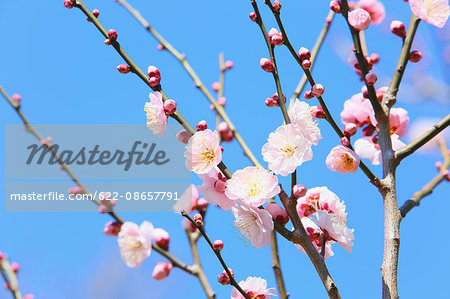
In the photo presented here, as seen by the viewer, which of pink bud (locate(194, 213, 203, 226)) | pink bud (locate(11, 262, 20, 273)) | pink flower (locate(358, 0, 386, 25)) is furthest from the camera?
pink bud (locate(11, 262, 20, 273))

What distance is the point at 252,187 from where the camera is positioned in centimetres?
106

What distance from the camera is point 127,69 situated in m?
1.17

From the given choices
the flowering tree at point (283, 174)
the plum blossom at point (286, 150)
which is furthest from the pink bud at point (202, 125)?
the plum blossom at point (286, 150)

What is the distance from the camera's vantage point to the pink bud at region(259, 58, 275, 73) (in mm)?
1114

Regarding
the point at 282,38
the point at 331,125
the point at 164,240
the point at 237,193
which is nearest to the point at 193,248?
the point at 164,240

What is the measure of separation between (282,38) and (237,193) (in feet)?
1.36

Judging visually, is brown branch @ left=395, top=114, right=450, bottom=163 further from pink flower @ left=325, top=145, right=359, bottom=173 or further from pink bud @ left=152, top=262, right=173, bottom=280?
pink bud @ left=152, top=262, right=173, bottom=280

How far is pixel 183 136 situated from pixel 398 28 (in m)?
0.67

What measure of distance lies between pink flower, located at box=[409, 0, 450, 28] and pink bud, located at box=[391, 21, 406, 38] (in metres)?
0.05

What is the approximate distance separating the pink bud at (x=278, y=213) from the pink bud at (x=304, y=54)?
388 millimetres

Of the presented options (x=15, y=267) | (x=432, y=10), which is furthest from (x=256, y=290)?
(x=15, y=267)

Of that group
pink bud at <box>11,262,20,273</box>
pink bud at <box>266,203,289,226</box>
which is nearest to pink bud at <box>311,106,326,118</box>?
pink bud at <box>266,203,289,226</box>

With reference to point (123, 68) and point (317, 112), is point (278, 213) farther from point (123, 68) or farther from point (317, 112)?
point (123, 68)

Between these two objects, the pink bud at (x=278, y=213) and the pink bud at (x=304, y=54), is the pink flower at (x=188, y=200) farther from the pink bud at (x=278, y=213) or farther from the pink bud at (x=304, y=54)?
the pink bud at (x=304, y=54)
